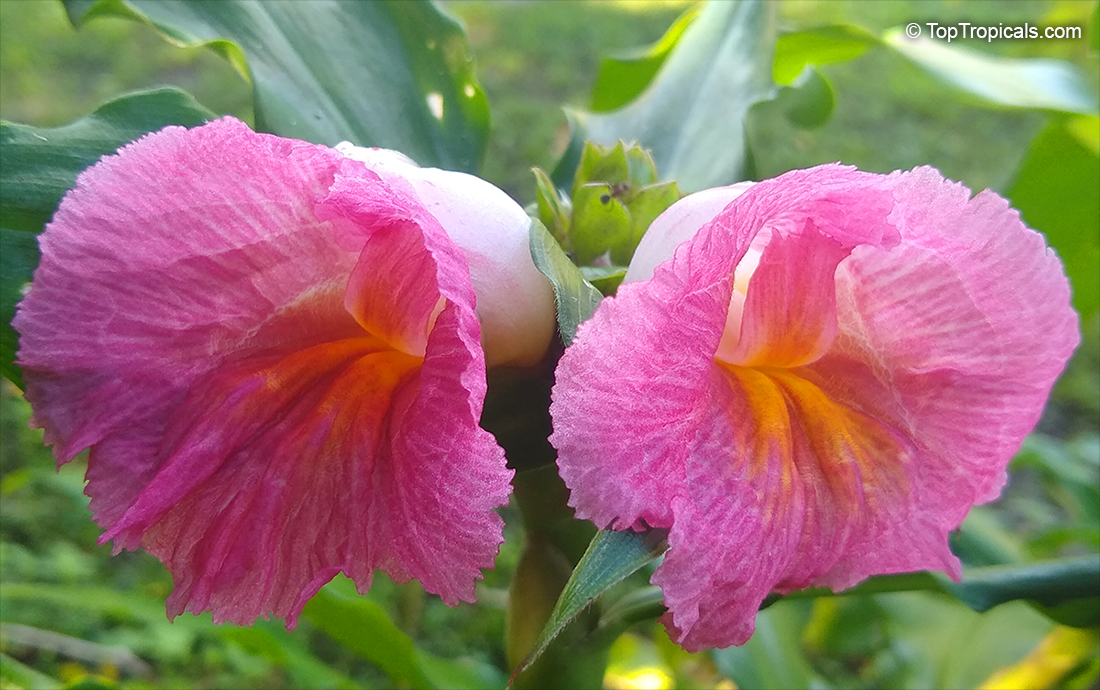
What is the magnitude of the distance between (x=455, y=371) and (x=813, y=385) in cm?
15

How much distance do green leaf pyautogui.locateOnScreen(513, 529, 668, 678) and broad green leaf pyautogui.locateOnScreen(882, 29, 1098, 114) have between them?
21.5 inches

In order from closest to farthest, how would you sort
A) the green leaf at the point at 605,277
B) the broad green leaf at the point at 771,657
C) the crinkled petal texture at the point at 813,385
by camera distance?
the crinkled petal texture at the point at 813,385 → the green leaf at the point at 605,277 → the broad green leaf at the point at 771,657

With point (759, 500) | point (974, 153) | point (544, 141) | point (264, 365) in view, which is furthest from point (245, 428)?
point (974, 153)

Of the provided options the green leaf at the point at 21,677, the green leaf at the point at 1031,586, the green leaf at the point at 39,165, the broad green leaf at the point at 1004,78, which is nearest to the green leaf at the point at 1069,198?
the broad green leaf at the point at 1004,78

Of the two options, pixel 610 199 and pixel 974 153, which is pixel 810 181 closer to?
pixel 610 199

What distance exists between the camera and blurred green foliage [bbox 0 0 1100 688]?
0.78m

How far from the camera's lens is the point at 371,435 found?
0.34 m

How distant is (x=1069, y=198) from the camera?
716mm

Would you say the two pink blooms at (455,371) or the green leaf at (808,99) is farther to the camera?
the green leaf at (808,99)

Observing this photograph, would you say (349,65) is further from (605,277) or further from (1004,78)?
(1004,78)

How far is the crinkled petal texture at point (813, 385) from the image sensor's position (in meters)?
0.28
